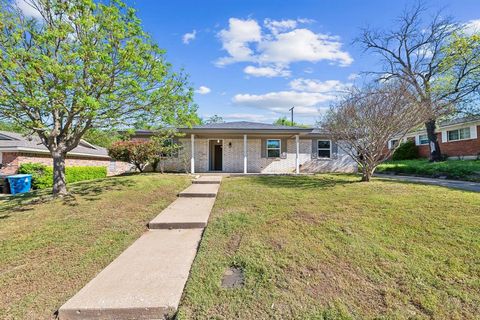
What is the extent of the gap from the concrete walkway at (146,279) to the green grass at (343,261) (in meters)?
0.22

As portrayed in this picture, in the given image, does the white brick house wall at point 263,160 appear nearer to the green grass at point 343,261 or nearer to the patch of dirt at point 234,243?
the green grass at point 343,261

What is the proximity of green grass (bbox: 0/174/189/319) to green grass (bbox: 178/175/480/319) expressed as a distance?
1563 millimetres

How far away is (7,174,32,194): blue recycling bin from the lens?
1086 centimetres

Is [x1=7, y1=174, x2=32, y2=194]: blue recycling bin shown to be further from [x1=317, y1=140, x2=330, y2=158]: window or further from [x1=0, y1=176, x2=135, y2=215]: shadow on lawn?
[x1=317, y1=140, x2=330, y2=158]: window

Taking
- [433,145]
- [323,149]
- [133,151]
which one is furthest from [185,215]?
[433,145]

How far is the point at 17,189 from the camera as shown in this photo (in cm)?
1104

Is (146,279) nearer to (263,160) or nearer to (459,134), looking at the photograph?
(263,160)

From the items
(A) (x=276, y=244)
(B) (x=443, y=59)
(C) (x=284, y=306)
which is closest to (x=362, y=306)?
(C) (x=284, y=306)

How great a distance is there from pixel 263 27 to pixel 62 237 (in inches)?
475

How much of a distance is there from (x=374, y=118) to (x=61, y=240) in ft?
30.6

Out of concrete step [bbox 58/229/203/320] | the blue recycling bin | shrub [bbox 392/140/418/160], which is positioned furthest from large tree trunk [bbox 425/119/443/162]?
the blue recycling bin

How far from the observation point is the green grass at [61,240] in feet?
9.65

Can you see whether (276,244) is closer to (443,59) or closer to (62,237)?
(62,237)

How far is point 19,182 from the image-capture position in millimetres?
11094
